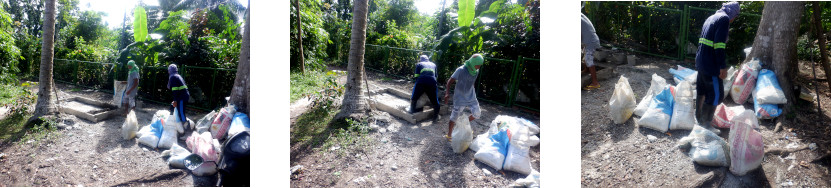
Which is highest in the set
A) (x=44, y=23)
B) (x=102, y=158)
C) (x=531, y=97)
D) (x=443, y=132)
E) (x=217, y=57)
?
(x=44, y=23)

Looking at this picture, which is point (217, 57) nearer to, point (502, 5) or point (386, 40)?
point (386, 40)

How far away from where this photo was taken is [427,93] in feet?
10.8

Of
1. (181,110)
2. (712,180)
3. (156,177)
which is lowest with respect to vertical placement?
(156,177)

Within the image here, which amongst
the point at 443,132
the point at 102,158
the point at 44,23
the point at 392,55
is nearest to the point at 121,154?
the point at 102,158

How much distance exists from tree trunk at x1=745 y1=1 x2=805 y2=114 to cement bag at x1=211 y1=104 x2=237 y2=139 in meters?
3.33

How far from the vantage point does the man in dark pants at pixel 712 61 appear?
2.88 metres

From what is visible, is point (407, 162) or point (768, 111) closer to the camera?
point (768, 111)

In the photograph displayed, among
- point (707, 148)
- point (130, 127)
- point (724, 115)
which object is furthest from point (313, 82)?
point (724, 115)

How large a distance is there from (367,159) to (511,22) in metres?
1.31

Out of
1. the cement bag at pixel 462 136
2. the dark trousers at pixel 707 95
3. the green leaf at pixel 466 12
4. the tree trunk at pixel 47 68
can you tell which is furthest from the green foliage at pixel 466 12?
the tree trunk at pixel 47 68

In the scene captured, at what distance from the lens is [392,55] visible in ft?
11.1

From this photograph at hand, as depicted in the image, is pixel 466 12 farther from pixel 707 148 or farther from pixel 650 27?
pixel 707 148

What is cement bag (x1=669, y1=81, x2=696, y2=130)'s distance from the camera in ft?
9.79

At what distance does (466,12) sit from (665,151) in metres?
1.51
